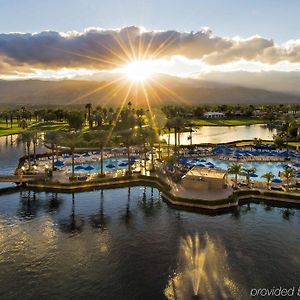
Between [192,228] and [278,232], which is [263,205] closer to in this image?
[278,232]

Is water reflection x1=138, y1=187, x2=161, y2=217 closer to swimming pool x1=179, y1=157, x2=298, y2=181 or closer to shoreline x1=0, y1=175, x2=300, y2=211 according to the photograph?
shoreline x1=0, y1=175, x2=300, y2=211

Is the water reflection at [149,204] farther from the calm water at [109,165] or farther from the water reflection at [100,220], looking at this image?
the calm water at [109,165]

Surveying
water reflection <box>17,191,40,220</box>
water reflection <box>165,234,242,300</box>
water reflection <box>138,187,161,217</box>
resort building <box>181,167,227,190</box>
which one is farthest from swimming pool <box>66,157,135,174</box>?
water reflection <box>165,234,242,300</box>

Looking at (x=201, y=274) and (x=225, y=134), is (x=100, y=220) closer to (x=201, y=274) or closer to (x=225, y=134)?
Answer: (x=201, y=274)

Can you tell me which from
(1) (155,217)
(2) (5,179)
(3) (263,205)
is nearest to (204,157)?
(3) (263,205)

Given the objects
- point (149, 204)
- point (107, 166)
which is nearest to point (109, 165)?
point (107, 166)
